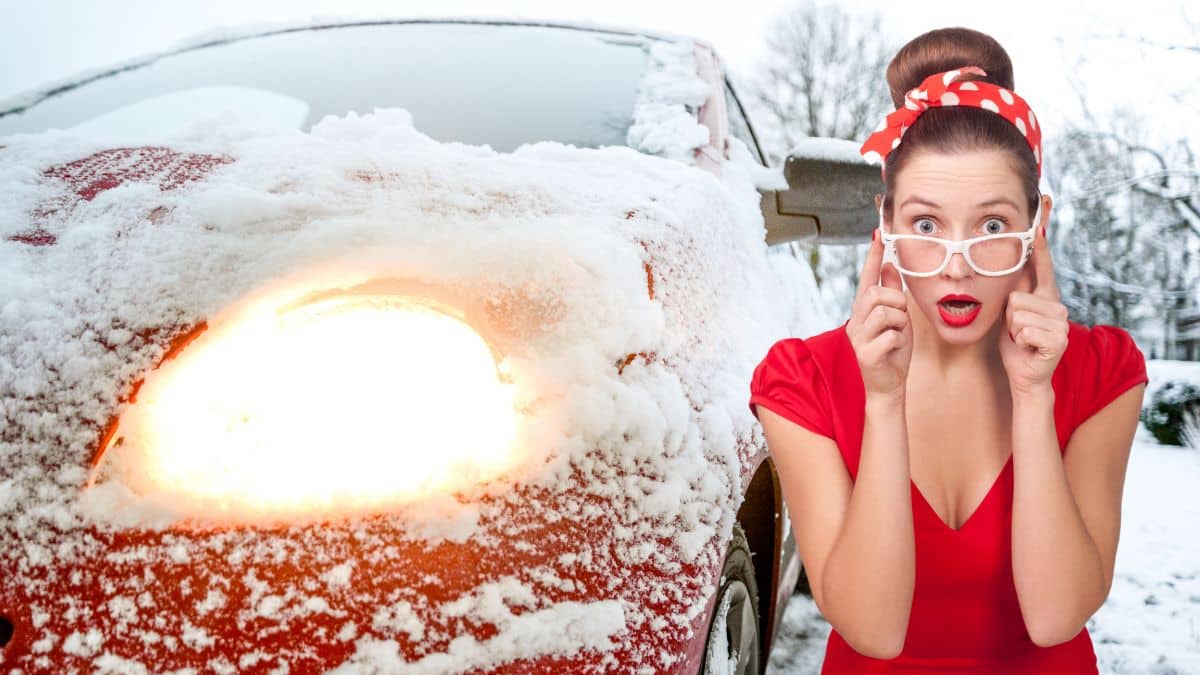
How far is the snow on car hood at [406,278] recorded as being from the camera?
868 millimetres

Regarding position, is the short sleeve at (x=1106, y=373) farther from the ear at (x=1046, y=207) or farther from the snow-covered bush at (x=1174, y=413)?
the snow-covered bush at (x=1174, y=413)

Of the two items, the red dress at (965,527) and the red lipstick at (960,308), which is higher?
the red lipstick at (960,308)

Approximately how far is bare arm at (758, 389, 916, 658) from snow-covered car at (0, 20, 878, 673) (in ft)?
0.47

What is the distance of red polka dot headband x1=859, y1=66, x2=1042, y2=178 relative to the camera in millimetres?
865

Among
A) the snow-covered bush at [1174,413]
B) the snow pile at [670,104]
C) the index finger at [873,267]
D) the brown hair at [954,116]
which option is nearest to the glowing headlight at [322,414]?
the index finger at [873,267]

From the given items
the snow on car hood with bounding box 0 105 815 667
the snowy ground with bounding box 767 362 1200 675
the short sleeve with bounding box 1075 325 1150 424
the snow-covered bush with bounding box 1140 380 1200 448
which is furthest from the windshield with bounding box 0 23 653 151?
the snow-covered bush with bounding box 1140 380 1200 448

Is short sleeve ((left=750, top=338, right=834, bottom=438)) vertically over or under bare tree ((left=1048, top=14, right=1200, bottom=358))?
over

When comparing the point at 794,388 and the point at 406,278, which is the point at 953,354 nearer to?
the point at 794,388

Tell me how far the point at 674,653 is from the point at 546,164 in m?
0.84

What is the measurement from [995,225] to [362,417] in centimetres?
69

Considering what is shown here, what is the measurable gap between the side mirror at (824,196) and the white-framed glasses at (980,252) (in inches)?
35.5

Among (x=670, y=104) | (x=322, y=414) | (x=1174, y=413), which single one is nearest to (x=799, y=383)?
(x=322, y=414)

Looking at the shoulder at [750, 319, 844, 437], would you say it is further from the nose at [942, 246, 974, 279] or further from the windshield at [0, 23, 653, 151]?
the windshield at [0, 23, 653, 151]

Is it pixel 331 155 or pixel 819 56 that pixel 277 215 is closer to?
pixel 331 155
